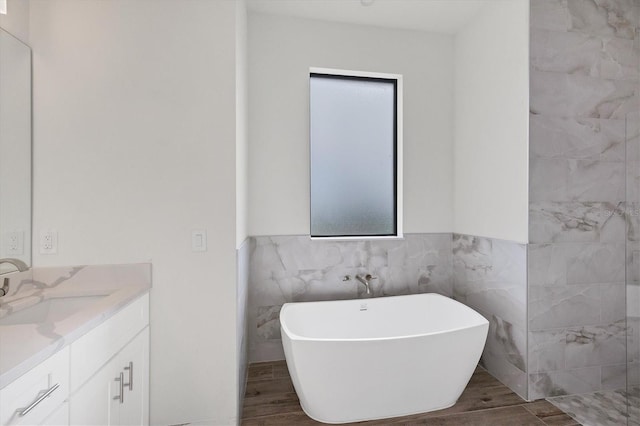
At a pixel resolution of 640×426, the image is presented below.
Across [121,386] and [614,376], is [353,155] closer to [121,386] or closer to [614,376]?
[121,386]

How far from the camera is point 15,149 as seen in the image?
1599 millimetres

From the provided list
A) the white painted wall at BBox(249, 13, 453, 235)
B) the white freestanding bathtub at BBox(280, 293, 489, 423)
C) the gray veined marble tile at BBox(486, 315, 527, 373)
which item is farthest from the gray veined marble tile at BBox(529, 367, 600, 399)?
the white painted wall at BBox(249, 13, 453, 235)

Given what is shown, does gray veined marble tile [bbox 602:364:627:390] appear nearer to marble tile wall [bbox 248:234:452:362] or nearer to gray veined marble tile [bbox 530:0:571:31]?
marble tile wall [bbox 248:234:452:362]

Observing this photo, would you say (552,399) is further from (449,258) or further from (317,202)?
(317,202)

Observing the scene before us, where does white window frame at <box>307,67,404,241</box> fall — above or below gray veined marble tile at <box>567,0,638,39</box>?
below

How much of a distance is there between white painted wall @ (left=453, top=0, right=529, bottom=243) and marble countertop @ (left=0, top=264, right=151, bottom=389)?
233 centimetres

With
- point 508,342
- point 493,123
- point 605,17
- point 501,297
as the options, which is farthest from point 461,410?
point 605,17

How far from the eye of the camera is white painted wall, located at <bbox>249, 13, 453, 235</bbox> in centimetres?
262

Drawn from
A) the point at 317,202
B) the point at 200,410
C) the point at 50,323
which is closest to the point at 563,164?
the point at 317,202

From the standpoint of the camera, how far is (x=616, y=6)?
87.6 inches

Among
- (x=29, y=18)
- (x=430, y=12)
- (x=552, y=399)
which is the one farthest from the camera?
(x=430, y=12)

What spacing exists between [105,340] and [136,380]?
1.40ft

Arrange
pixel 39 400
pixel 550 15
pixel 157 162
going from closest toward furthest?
pixel 39 400
pixel 157 162
pixel 550 15

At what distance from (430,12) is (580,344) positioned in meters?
2.67
